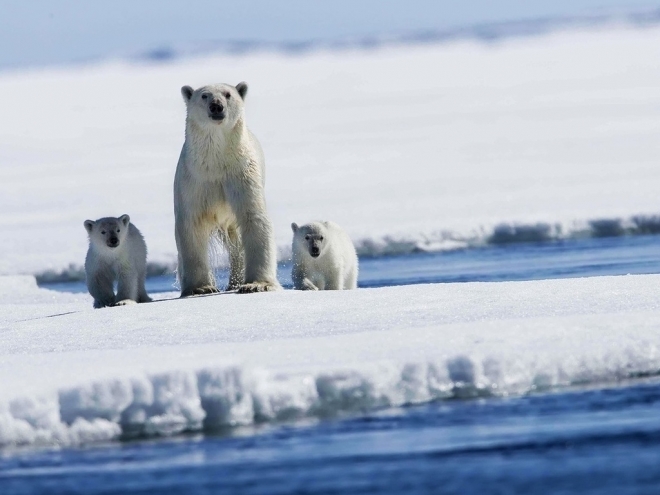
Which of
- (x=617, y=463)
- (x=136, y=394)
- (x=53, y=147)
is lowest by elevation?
(x=617, y=463)

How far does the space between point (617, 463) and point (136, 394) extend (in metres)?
1.55

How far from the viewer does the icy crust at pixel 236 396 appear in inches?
168

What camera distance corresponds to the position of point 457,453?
13.1ft

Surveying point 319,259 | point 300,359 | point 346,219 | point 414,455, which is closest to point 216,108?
point 319,259

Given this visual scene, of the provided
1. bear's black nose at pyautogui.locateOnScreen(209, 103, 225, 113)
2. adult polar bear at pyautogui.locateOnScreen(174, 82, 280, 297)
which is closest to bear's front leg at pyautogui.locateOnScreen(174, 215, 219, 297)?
adult polar bear at pyautogui.locateOnScreen(174, 82, 280, 297)

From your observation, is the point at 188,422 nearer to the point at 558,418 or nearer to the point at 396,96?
the point at 558,418

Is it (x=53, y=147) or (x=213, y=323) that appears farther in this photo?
(x=53, y=147)

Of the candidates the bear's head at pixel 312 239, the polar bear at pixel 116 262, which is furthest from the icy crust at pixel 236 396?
the bear's head at pixel 312 239

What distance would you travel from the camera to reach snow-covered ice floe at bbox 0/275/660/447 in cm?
432

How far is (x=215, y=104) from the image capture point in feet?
21.3

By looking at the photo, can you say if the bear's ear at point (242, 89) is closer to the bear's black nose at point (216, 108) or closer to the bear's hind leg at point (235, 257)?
the bear's black nose at point (216, 108)

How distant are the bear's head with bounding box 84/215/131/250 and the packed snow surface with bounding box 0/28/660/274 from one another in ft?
11.9

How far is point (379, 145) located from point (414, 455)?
1541 centimetres

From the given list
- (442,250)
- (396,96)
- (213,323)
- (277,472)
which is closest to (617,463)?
(277,472)
